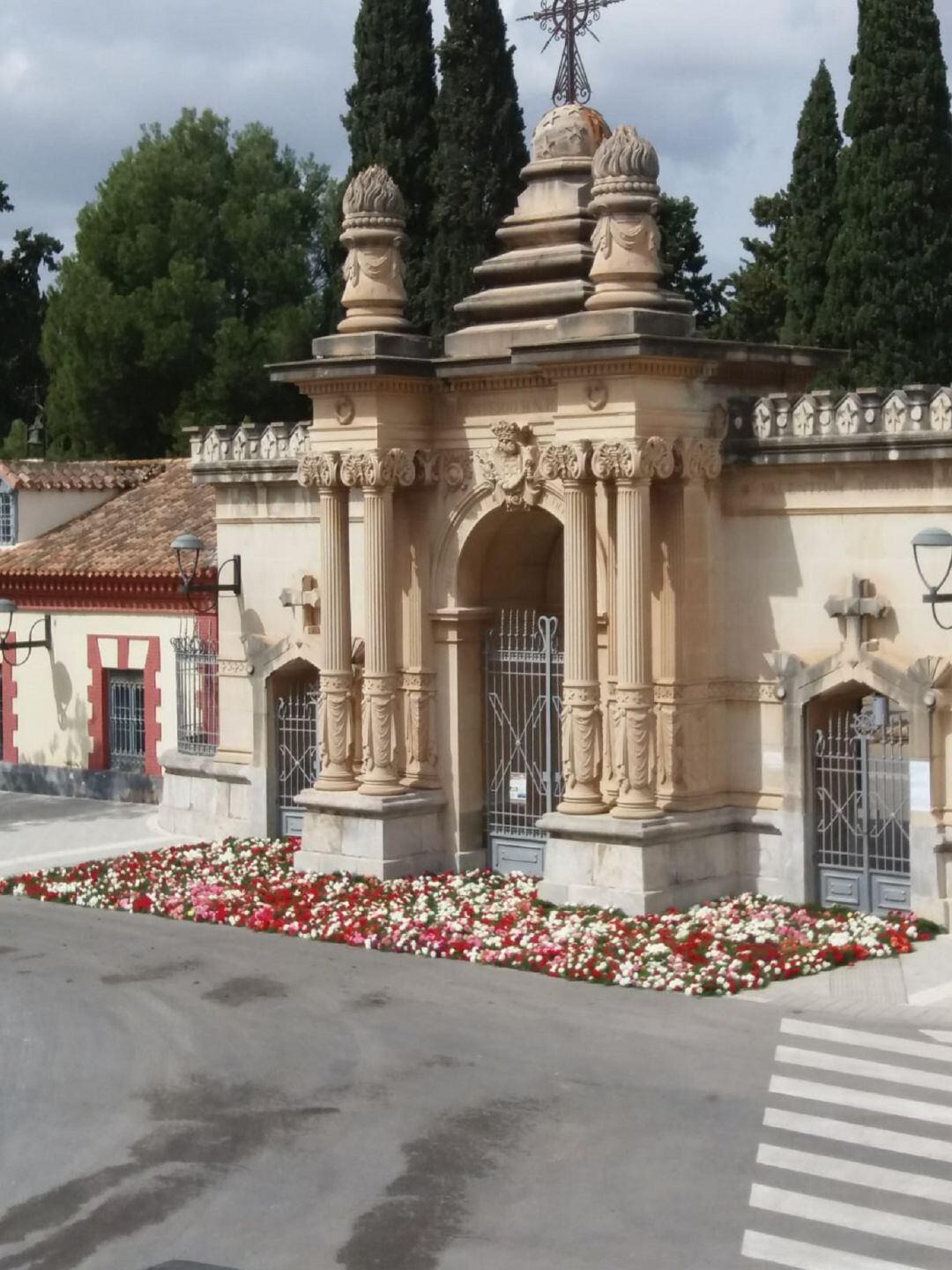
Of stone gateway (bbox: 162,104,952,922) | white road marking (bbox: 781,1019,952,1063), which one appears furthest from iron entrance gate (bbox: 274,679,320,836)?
white road marking (bbox: 781,1019,952,1063)

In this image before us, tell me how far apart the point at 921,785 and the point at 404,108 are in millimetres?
23192

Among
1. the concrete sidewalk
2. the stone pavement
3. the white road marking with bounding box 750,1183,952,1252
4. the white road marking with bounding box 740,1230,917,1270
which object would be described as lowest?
the white road marking with bounding box 740,1230,917,1270

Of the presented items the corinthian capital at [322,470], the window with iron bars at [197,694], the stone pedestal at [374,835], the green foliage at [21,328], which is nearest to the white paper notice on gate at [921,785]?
the stone pedestal at [374,835]

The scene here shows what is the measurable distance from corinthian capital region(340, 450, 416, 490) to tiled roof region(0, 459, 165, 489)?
38.9ft

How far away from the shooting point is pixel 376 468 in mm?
21562

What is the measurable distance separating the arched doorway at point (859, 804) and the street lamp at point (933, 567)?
1230 mm

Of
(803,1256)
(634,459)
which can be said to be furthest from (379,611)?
(803,1256)

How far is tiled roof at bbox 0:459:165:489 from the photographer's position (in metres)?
32.1

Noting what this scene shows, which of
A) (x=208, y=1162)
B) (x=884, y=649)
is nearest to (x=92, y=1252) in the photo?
(x=208, y=1162)

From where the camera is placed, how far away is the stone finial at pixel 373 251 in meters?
21.9

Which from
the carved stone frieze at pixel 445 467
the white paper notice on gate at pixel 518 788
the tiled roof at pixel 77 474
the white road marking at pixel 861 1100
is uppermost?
the tiled roof at pixel 77 474

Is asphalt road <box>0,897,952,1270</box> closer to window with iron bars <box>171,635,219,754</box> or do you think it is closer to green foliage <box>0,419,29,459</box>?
window with iron bars <box>171,635,219,754</box>

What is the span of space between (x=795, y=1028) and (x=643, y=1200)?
4.28m

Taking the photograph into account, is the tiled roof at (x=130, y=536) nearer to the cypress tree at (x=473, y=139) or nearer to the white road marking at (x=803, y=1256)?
the cypress tree at (x=473, y=139)
